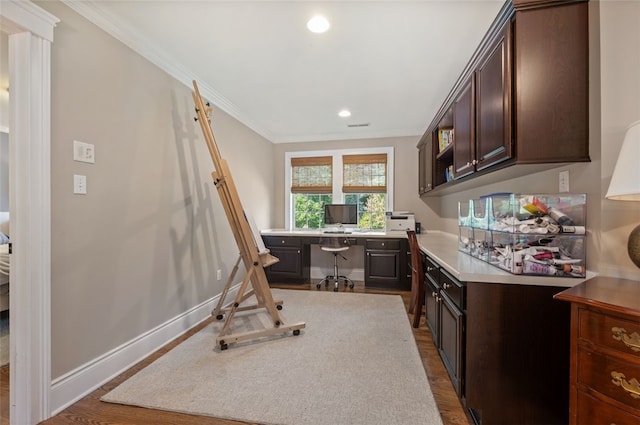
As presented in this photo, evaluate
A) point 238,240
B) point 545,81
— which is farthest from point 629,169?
point 238,240

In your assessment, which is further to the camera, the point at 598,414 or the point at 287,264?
the point at 287,264

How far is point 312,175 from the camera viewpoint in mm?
4910

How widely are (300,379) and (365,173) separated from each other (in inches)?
138

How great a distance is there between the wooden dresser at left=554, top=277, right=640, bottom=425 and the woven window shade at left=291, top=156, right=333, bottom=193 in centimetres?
398

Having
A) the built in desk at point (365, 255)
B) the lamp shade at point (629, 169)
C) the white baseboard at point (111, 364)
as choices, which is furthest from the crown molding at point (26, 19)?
the built in desk at point (365, 255)

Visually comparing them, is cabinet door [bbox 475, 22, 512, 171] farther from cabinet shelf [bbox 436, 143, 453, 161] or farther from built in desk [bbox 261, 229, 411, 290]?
built in desk [bbox 261, 229, 411, 290]

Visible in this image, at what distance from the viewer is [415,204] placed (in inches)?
176

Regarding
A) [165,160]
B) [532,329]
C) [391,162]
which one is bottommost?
[532,329]

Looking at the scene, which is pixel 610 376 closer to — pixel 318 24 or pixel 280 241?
pixel 318 24

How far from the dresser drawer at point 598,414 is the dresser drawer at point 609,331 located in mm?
203

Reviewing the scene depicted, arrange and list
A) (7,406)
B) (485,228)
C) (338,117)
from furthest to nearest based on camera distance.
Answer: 1. (338,117)
2. (485,228)
3. (7,406)

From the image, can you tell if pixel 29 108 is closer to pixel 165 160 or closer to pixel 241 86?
pixel 165 160

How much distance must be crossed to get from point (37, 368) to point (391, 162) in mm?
4447

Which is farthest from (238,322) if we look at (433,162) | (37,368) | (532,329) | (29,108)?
(433,162)
